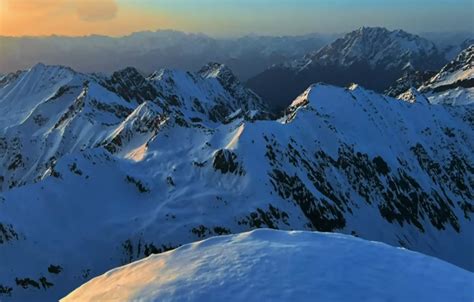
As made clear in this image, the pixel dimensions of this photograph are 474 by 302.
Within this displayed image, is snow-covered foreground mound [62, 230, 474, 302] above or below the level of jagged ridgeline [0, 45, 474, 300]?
above

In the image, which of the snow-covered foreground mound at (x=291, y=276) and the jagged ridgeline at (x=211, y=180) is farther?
the jagged ridgeline at (x=211, y=180)

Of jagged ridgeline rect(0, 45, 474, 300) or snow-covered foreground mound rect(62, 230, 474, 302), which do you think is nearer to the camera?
snow-covered foreground mound rect(62, 230, 474, 302)

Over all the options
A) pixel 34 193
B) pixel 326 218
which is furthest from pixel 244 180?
pixel 34 193

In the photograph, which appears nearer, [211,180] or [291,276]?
[291,276]

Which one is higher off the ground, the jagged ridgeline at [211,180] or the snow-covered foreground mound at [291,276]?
the snow-covered foreground mound at [291,276]

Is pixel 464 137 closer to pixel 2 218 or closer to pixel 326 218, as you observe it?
pixel 326 218
